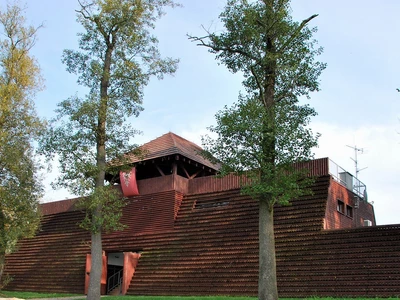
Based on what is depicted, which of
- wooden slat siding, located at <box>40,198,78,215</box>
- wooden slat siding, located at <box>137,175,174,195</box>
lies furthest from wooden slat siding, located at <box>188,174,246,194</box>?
wooden slat siding, located at <box>40,198,78,215</box>

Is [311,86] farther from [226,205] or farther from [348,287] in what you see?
[226,205]

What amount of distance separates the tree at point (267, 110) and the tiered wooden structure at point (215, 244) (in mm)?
4217

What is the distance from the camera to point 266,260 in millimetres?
13047

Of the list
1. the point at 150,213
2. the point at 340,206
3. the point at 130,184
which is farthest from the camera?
the point at 130,184

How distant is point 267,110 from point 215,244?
26.3 feet

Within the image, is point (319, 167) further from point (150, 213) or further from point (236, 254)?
point (150, 213)

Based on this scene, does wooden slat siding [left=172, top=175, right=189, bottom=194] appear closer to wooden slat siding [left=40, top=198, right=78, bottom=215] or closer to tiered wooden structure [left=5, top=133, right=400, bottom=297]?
tiered wooden structure [left=5, top=133, right=400, bottom=297]

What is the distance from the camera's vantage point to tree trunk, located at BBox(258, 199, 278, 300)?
12.9 m

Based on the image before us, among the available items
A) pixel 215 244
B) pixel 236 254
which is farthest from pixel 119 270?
pixel 236 254

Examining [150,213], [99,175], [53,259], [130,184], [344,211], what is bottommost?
[53,259]

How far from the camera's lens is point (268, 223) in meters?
13.2

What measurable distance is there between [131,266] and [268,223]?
1013cm

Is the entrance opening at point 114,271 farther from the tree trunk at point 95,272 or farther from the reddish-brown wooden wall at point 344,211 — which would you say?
the reddish-brown wooden wall at point 344,211

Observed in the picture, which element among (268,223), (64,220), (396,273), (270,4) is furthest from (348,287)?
(64,220)
